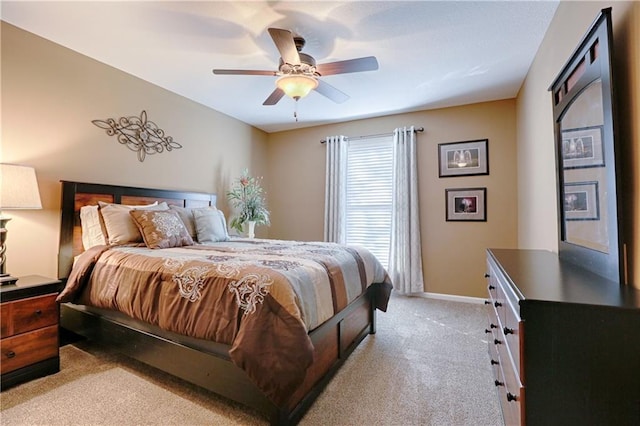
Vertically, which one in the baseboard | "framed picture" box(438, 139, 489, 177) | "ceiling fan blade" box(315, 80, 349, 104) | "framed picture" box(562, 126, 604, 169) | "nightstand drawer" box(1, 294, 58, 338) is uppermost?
"ceiling fan blade" box(315, 80, 349, 104)

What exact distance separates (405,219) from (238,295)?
10.2 ft

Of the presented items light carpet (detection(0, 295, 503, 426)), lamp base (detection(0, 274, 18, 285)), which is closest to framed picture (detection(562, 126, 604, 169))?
light carpet (detection(0, 295, 503, 426))

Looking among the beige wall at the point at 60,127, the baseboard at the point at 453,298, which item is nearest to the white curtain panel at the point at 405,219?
the baseboard at the point at 453,298

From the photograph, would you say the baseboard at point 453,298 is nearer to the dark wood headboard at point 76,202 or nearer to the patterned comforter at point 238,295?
the patterned comforter at point 238,295

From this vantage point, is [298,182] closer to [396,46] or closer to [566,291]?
[396,46]

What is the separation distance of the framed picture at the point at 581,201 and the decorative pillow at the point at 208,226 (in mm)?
3090

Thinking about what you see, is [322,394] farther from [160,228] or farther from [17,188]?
[17,188]

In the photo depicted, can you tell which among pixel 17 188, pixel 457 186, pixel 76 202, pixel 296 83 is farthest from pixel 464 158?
pixel 17 188

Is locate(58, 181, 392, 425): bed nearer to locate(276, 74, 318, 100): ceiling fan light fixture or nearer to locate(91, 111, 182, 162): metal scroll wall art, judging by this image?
locate(91, 111, 182, 162): metal scroll wall art

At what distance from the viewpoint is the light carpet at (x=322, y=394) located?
5.48 ft

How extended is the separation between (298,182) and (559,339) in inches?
175

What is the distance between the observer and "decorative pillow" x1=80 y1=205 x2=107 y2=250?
102 inches

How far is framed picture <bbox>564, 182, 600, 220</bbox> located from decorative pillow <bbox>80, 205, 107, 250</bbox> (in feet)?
11.4

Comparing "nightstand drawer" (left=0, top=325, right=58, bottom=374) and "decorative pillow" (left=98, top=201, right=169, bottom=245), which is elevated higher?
"decorative pillow" (left=98, top=201, right=169, bottom=245)
